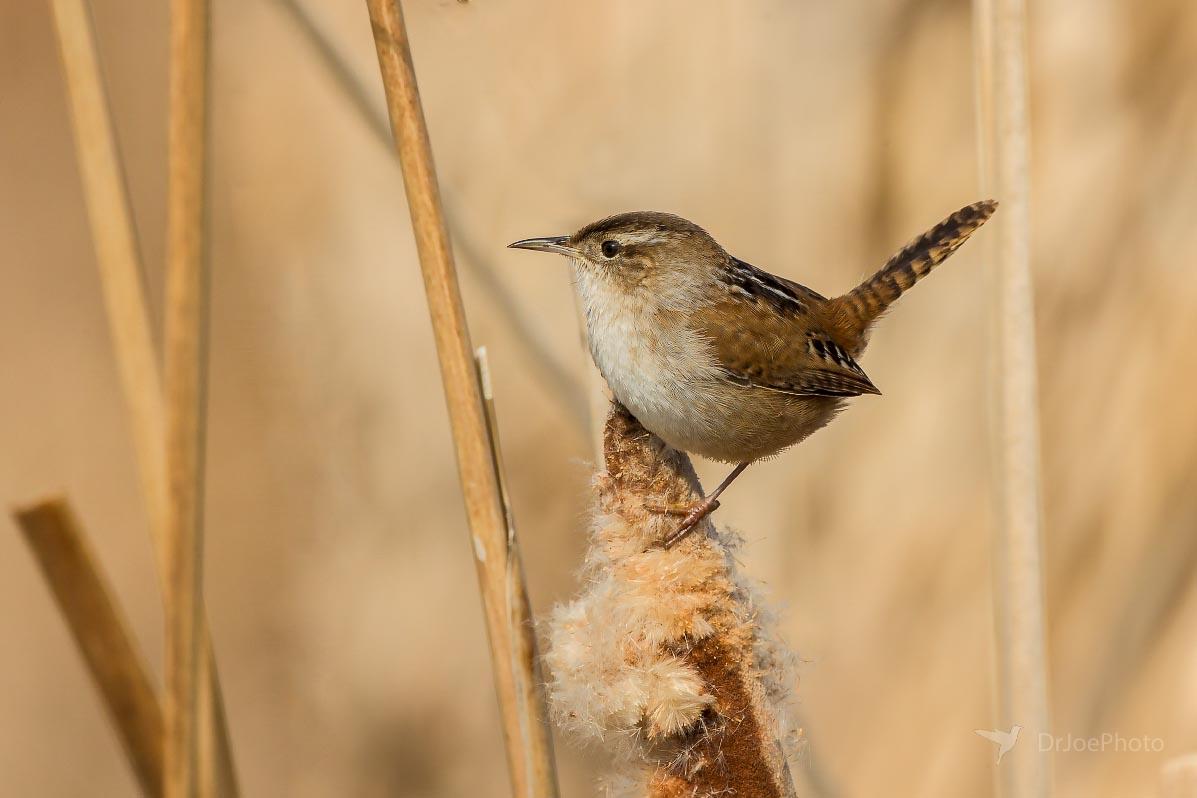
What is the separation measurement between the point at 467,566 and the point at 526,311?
0.67 meters

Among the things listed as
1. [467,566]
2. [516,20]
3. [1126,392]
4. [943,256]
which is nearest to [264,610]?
[467,566]

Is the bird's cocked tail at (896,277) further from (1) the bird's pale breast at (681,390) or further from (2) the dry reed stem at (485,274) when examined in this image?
(2) the dry reed stem at (485,274)

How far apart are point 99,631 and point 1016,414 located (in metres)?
1.39

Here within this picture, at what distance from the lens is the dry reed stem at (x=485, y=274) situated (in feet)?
7.27

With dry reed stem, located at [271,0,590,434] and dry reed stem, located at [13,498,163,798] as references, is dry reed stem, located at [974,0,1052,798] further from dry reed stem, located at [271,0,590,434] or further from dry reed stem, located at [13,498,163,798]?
dry reed stem, located at [13,498,163,798]

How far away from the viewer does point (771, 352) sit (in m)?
2.14

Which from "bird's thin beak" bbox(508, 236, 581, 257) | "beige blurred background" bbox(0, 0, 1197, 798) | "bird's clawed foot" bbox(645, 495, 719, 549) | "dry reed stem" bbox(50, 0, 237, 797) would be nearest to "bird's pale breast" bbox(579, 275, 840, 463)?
"bird's thin beak" bbox(508, 236, 581, 257)

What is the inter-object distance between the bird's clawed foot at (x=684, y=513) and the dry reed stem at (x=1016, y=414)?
51 centimetres

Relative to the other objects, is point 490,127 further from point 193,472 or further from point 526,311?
point 193,472

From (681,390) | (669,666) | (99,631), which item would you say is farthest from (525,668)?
(681,390)

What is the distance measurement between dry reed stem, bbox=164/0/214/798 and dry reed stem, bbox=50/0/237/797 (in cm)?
4

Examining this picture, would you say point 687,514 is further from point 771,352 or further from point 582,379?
point 582,379

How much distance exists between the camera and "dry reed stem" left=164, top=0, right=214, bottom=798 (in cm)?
117

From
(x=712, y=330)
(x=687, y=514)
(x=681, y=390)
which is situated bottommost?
(x=687, y=514)
